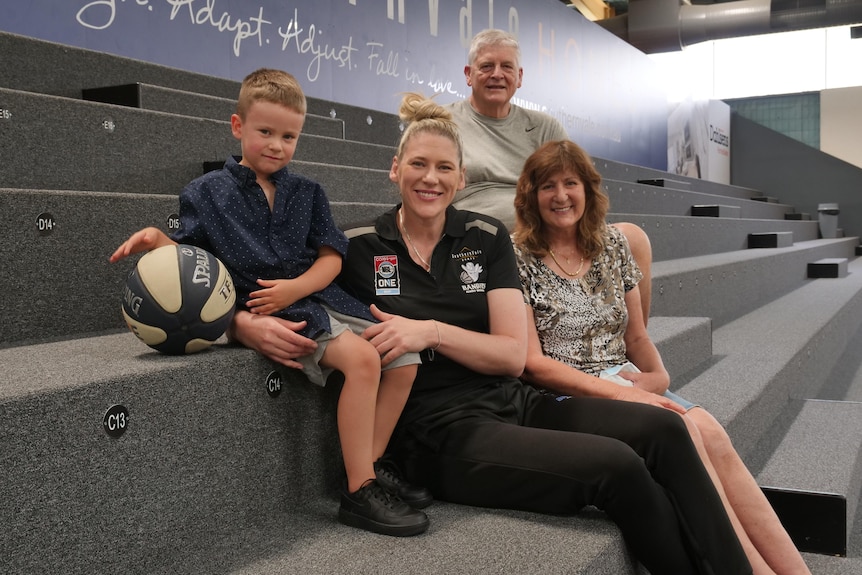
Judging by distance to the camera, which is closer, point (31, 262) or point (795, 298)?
point (31, 262)

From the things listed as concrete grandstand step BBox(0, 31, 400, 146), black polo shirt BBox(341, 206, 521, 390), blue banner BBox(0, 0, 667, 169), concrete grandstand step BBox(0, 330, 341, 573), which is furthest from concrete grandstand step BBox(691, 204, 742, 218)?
concrete grandstand step BBox(0, 330, 341, 573)

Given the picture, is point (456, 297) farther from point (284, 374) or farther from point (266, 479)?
point (266, 479)

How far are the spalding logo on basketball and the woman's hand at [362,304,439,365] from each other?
0.96 feet

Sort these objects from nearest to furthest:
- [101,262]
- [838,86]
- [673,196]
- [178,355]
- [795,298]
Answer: [178,355], [101,262], [795,298], [673,196], [838,86]

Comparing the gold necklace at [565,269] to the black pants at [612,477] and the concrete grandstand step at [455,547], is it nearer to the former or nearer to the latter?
the black pants at [612,477]

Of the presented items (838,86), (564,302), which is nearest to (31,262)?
(564,302)

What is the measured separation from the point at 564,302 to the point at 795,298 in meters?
4.36

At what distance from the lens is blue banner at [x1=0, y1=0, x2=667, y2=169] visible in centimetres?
306

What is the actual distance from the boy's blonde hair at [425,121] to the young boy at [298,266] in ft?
0.78

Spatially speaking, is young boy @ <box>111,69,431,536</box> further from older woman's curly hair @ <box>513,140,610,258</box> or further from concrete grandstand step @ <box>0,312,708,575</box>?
Result: older woman's curly hair @ <box>513,140,610,258</box>

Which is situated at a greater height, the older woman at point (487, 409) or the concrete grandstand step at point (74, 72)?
the concrete grandstand step at point (74, 72)

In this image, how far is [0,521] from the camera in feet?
3.31

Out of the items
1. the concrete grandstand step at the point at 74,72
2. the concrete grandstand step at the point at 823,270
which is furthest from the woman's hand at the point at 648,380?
the concrete grandstand step at the point at 823,270

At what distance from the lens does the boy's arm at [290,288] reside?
4.75 ft
